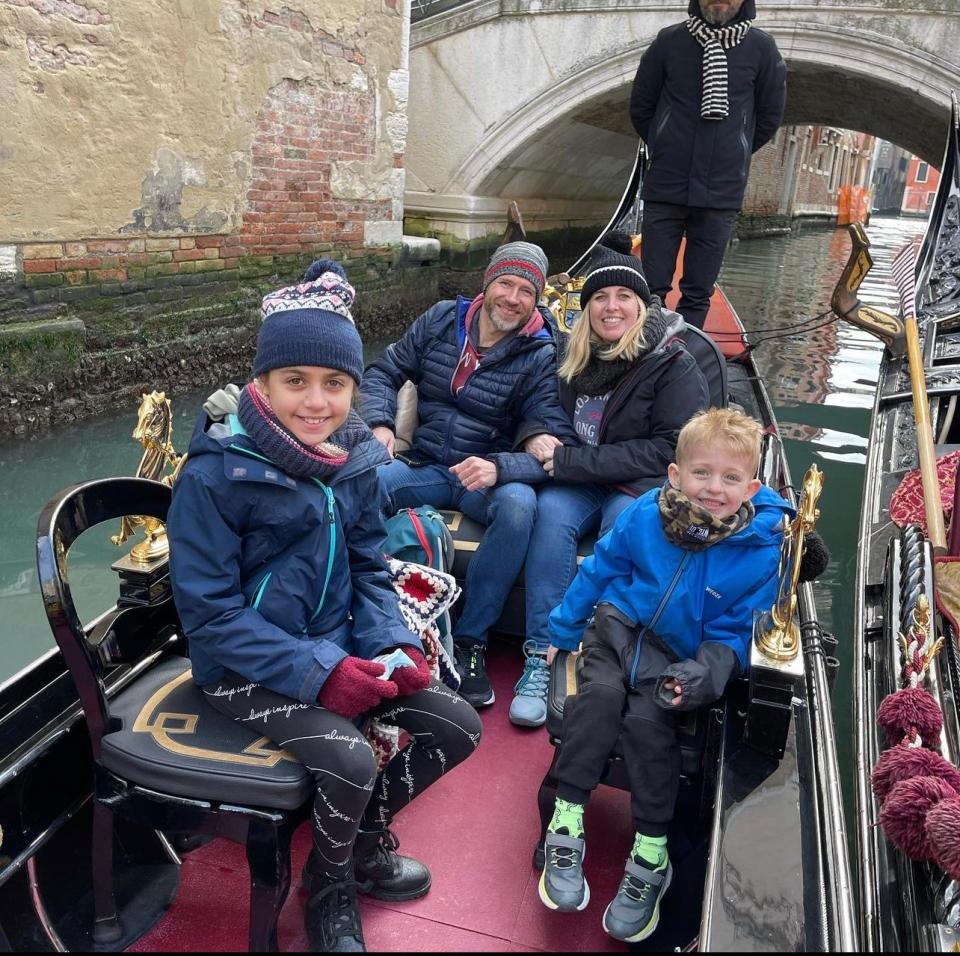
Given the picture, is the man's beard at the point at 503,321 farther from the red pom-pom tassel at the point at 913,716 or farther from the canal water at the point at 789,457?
the canal water at the point at 789,457

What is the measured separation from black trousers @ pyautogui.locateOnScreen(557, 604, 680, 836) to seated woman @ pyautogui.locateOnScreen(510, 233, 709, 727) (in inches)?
16.1

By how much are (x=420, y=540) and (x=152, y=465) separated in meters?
0.45

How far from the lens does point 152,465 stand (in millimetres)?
1215

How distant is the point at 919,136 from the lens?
6.68 metres

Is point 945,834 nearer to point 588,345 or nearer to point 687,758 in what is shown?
point 687,758

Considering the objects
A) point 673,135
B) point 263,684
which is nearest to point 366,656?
point 263,684

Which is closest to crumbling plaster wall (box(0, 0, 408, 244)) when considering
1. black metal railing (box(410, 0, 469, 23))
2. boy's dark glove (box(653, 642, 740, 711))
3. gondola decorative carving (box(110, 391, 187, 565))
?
black metal railing (box(410, 0, 469, 23))

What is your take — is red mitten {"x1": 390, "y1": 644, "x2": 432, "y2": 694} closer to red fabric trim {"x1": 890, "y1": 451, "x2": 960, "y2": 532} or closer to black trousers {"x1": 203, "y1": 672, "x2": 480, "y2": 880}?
black trousers {"x1": 203, "y1": 672, "x2": 480, "y2": 880}

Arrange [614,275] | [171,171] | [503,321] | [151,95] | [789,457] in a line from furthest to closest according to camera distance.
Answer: [789,457] < [171,171] < [151,95] < [503,321] < [614,275]

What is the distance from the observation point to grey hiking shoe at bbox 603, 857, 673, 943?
101 cm

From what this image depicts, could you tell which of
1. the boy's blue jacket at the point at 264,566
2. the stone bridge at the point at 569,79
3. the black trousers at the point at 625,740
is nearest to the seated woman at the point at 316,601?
the boy's blue jacket at the point at 264,566

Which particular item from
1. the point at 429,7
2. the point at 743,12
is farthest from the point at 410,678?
the point at 429,7

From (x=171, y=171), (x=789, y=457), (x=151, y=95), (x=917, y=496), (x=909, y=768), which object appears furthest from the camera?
(x=789, y=457)

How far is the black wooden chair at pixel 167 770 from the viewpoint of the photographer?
35.5 inches
